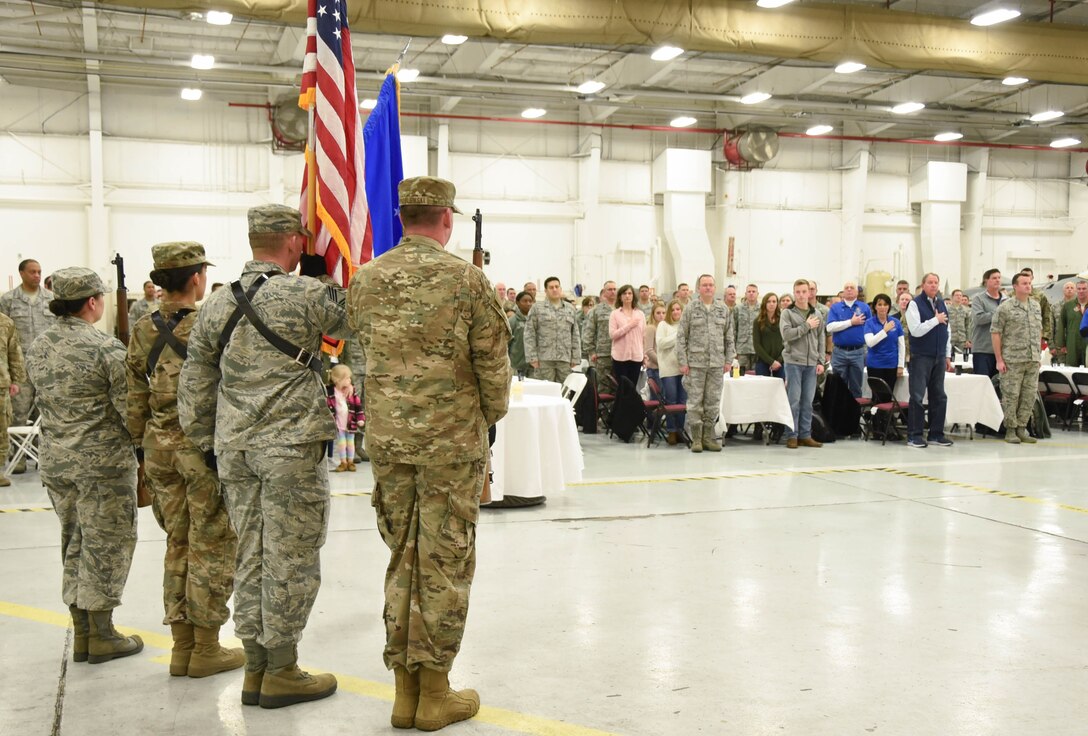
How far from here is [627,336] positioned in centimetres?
1026

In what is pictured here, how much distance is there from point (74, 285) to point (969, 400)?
29.7ft

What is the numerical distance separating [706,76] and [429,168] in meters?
5.30

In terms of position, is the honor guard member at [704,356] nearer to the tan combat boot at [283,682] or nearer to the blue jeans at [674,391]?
the blue jeans at [674,391]

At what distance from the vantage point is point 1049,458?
8.84m

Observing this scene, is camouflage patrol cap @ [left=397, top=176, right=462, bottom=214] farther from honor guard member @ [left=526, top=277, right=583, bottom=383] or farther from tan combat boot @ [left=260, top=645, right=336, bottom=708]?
honor guard member @ [left=526, top=277, right=583, bottom=383]

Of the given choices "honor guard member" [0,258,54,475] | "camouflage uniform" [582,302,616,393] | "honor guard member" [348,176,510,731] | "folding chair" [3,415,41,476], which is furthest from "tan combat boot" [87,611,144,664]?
"camouflage uniform" [582,302,616,393]

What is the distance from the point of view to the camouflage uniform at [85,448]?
344cm

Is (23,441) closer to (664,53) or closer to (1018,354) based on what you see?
(1018,354)

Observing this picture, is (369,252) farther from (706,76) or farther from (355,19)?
(706,76)

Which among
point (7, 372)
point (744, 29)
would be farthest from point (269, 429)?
point (744, 29)

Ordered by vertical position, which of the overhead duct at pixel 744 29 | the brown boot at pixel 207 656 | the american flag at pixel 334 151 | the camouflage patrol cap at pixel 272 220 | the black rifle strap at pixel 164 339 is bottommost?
the brown boot at pixel 207 656

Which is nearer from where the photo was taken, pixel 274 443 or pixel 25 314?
pixel 274 443

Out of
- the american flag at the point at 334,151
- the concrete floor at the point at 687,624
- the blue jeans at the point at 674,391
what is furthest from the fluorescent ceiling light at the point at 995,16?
the american flag at the point at 334,151

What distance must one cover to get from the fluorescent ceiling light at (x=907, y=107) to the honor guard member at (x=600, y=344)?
29.2 feet
